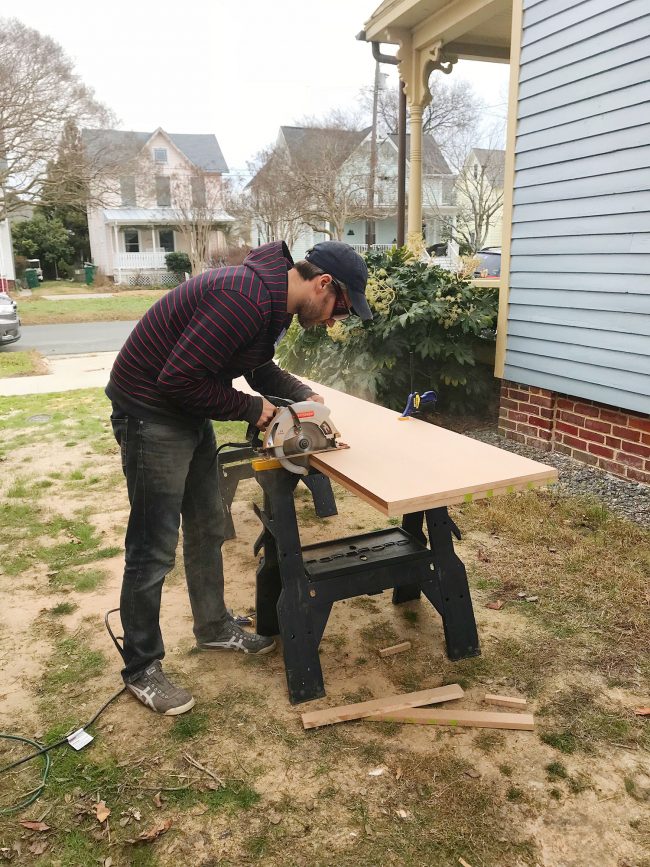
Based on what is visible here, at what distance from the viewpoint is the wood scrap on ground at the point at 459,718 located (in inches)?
91.5

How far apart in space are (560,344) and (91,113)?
21052 millimetres

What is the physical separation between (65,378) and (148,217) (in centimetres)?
2279

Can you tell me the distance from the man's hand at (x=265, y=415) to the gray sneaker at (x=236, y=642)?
0.98m

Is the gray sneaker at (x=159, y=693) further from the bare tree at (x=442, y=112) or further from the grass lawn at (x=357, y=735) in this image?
the bare tree at (x=442, y=112)

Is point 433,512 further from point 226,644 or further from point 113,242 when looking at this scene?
point 113,242

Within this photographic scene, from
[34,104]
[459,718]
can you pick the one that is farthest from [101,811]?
[34,104]

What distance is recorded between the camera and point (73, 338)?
14.3 m

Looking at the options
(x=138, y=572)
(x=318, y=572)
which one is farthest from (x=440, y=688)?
(x=138, y=572)

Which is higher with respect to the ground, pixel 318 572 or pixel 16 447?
pixel 318 572

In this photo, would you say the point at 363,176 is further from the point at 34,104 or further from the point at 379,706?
the point at 379,706

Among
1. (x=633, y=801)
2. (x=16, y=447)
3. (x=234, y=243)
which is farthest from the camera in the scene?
(x=234, y=243)

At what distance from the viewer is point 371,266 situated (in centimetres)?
621

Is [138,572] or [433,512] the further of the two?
[433,512]

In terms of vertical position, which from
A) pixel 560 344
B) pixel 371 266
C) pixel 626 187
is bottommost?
pixel 560 344
